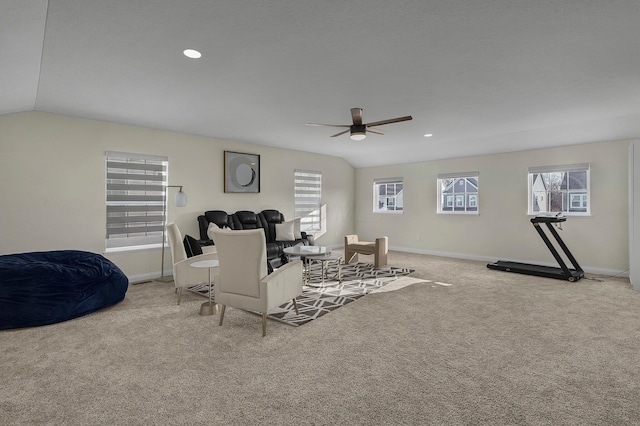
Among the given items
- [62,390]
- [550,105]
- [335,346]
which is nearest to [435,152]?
[550,105]

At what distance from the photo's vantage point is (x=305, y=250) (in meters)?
5.27

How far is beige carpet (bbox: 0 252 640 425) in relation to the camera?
1.95 meters

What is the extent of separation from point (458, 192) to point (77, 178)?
752cm

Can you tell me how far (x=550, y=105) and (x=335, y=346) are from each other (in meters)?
4.23

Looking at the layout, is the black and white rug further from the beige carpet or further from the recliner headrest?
the recliner headrest

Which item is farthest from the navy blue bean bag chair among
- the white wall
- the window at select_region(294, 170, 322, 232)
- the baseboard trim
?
the baseboard trim

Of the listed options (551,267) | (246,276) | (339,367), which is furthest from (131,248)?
(551,267)

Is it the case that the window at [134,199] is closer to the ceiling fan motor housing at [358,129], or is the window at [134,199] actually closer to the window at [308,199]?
the window at [308,199]

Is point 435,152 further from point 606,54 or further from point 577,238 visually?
point 606,54

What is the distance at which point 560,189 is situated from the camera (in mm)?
6281

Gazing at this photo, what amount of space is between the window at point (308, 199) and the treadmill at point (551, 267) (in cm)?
418

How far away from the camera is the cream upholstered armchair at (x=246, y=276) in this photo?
3.08m

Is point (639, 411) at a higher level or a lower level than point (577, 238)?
lower

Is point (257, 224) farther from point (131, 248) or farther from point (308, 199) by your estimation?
point (131, 248)
